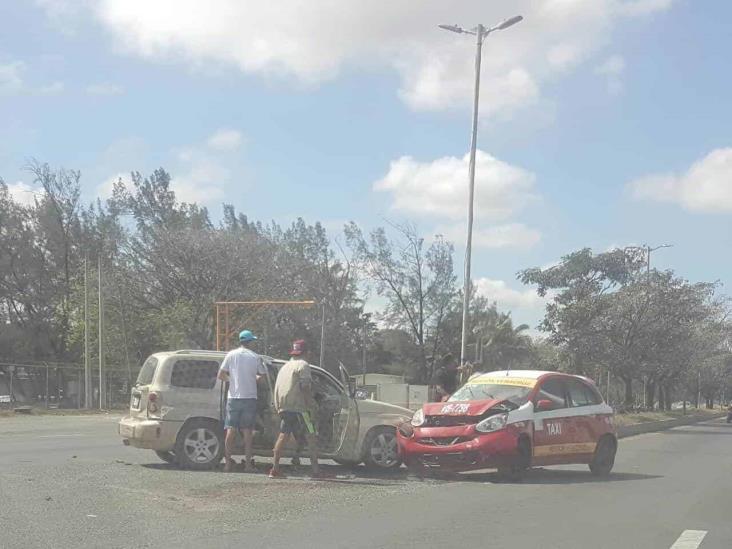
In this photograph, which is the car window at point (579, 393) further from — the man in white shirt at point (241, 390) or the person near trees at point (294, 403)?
the man in white shirt at point (241, 390)

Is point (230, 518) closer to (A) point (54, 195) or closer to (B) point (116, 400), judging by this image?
(B) point (116, 400)

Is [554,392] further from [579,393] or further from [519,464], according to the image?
[519,464]

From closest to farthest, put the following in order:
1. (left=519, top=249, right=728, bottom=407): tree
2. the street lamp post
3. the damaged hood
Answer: the damaged hood → the street lamp post → (left=519, top=249, right=728, bottom=407): tree

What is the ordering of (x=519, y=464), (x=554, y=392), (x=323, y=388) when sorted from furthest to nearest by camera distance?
(x=554, y=392) → (x=323, y=388) → (x=519, y=464)

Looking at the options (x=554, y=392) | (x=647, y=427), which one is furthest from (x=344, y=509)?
(x=647, y=427)

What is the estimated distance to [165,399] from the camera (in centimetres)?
1170

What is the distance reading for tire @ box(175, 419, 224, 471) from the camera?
460 inches

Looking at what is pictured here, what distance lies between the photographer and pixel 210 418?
38.8 ft

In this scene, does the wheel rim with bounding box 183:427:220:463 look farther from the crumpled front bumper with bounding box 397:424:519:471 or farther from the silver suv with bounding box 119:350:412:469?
the crumpled front bumper with bounding box 397:424:519:471

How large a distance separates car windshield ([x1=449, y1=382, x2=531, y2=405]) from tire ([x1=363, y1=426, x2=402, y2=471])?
42.1 inches

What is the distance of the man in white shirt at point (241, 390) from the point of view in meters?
11.0

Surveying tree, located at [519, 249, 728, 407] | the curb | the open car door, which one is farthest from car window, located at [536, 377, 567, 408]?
tree, located at [519, 249, 728, 407]

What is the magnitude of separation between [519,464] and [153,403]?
203 inches

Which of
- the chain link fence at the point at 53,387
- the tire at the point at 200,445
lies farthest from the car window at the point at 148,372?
the chain link fence at the point at 53,387
